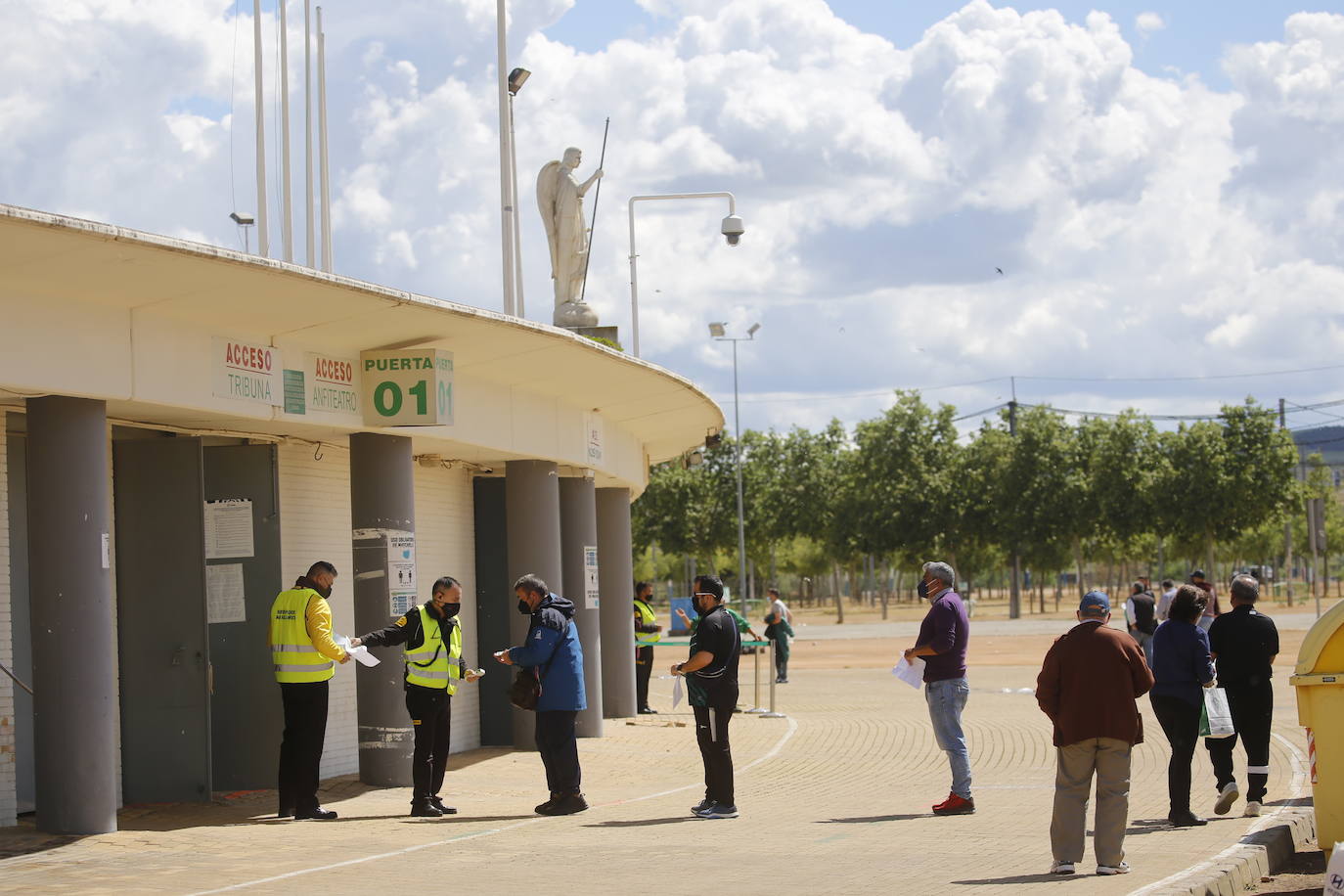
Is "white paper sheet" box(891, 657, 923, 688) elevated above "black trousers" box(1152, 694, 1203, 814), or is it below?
above

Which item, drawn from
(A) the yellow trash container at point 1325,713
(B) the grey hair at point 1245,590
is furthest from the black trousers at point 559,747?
(A) the yellow trash container at point 1325,713

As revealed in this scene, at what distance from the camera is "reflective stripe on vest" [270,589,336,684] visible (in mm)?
11305

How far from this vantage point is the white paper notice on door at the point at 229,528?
13008 mm

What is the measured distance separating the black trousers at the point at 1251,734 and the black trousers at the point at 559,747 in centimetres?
435

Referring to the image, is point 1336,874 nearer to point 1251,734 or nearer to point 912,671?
point 1251,734

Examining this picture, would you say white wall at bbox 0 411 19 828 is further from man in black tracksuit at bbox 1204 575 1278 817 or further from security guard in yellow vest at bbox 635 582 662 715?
security guard in yellow vest at bbox 635 582 662 715

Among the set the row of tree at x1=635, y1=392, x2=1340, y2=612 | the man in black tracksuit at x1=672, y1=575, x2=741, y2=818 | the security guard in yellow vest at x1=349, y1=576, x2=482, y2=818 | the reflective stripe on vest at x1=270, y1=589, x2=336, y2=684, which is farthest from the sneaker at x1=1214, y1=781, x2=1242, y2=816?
the row of tree at x1=635, y1=392, x2=1340, y2=612

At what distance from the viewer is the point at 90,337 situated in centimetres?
1003

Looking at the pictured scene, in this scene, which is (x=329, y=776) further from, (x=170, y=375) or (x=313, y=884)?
(x=313, y=884)

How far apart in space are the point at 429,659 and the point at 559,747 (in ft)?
3.67

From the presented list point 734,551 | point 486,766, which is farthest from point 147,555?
point 734,551

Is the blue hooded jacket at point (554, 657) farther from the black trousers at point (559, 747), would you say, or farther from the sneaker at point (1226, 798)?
the sneaker at point (1226, 798)

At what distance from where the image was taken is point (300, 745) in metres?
11.2

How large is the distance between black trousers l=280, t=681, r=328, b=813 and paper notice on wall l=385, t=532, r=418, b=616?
1754mm
